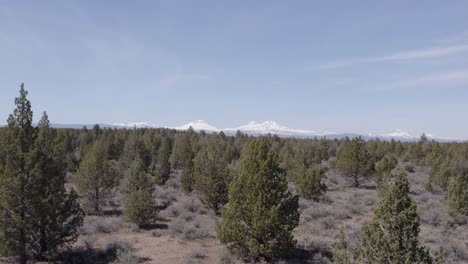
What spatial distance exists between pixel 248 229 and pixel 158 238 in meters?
7.25

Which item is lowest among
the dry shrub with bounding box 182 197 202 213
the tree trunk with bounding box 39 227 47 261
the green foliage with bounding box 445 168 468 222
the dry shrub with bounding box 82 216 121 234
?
the dry shrub with bounding box 82 216 121 234

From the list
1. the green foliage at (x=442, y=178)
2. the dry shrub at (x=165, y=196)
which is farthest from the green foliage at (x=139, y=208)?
the green foliage at (x=442, y=178)

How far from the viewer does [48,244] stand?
16141mm

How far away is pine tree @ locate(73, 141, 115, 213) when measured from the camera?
90.5ft

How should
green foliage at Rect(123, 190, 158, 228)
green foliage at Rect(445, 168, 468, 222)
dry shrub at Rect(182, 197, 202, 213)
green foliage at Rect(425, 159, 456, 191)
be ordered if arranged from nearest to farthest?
green foliage at Rect(123, 190, 158, 228)
green foliage at Rect(445, 168, 468, 222)
dry shrub at Rect(182, 197, 202, 213)
green foliage at Rect(425, 159, 456, 191)

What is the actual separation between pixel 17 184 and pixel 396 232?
1465 cm

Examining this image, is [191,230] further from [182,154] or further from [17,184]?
[182,154]

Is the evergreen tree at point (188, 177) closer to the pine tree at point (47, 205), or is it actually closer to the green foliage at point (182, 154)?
the green foliage at point (182, 154)

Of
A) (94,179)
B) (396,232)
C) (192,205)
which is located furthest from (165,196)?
(396,232)

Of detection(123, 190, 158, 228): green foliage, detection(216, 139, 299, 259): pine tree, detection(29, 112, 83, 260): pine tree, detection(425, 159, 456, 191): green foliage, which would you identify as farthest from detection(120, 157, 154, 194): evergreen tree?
detection(425, 159, 456, 191): green foliage

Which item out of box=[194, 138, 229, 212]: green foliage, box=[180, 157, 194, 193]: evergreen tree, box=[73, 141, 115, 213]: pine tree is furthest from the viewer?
box=[180, 157, 194, 193]: evergreen tree

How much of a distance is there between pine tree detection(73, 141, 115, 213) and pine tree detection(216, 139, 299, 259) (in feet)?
49.0

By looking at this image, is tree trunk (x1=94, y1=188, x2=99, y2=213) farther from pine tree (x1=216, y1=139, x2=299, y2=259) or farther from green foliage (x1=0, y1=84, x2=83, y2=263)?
pine tree (x1=216, y1=139, x2=299, y2=259)

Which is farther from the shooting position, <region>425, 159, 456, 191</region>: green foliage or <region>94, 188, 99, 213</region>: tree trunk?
<region>425, 159, 456, 191</region>: green foliage
